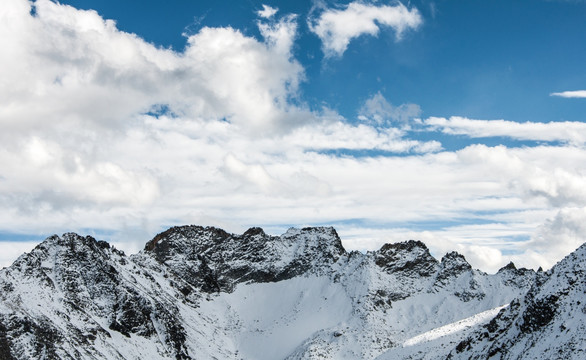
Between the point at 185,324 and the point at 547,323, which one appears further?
the point at 185,324

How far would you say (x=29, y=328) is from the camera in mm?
107812

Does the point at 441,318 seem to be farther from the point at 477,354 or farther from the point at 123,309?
the point at 123,309

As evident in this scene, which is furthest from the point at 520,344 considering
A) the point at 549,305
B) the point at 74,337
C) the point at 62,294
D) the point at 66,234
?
the point at 66,234

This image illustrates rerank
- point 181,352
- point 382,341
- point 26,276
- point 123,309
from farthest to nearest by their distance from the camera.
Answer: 1. point 382,341
2. point 181,352
3. point 123,309
4. point 26,276

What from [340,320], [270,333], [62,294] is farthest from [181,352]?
[340,320]

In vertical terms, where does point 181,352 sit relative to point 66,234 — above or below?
below

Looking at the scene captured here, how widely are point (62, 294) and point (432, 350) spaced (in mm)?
89627

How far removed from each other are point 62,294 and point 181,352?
3810 centimetres

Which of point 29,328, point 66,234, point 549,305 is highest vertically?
point 66,234

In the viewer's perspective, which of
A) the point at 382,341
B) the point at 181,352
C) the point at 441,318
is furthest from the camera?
the point at 441,318

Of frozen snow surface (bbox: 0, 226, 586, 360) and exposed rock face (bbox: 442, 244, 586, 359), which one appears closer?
exposed rock face (bbox: 442, 244, 586, 359)

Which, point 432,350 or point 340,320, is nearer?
point 432,350

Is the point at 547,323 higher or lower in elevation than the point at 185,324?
higher

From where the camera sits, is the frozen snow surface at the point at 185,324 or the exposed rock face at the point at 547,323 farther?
the frozen snow surface at the point at 185,324
